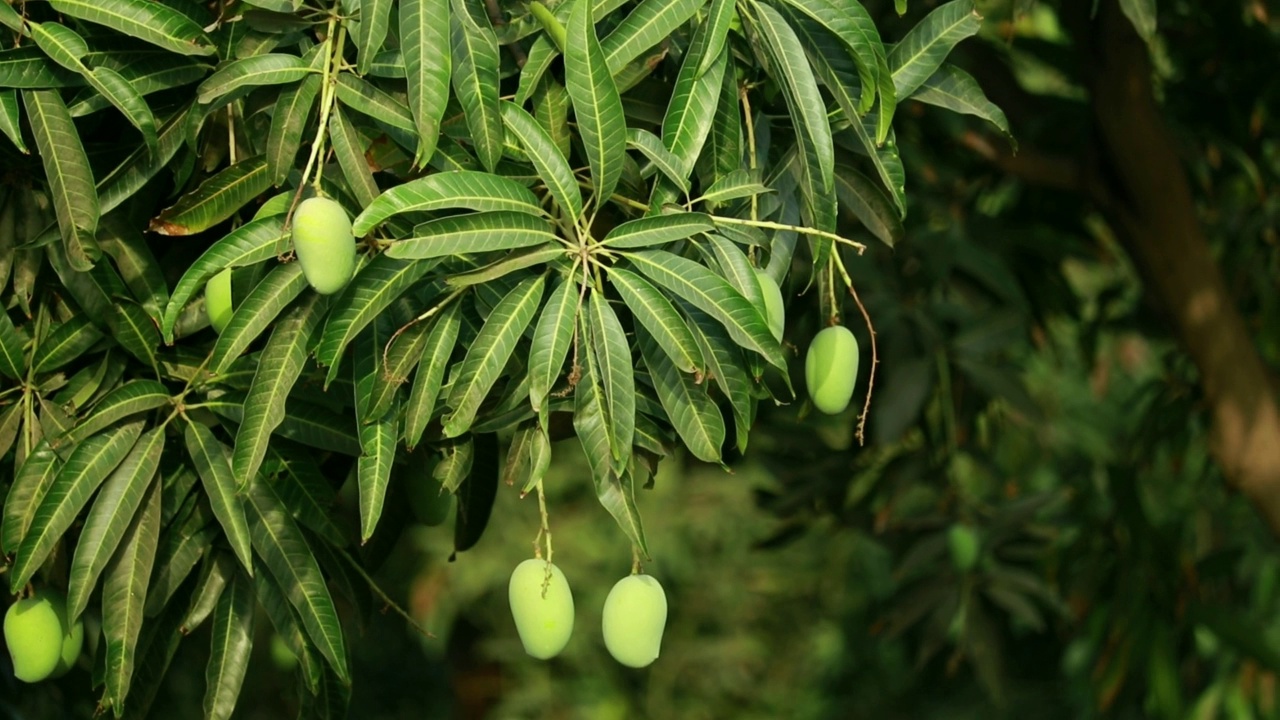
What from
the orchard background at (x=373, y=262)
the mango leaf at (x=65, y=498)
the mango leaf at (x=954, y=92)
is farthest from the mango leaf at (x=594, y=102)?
the mango leaf at (x=65, y=498)

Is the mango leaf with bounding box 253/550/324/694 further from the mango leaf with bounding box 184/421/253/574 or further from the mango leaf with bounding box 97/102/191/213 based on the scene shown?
the mango leaf with bounding box 97/102/191/213

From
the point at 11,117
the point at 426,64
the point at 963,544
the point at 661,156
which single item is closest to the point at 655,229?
the point at 661,156

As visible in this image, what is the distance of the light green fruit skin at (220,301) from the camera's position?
79 centimetres

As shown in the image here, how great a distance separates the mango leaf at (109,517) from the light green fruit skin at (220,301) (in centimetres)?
10

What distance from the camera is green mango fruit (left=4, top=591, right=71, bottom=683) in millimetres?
865

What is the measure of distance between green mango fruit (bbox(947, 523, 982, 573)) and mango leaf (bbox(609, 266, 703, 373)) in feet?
3.54

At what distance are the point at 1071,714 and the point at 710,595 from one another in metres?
0.98

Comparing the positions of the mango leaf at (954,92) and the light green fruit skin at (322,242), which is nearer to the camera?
the light green fruit skin at (322,242)

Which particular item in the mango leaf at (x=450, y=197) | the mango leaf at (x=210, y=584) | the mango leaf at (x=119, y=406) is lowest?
the mango leaf at (x=210, y=584)

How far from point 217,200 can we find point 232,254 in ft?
0.21

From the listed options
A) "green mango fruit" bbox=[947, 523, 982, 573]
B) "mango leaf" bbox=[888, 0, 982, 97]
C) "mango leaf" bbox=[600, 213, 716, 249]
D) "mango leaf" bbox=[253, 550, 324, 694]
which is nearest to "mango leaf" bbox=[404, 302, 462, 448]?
"mango leaf" bbox=[600, 213, 716, 249]

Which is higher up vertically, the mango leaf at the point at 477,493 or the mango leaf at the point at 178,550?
the mango leaf at the point at 178,550

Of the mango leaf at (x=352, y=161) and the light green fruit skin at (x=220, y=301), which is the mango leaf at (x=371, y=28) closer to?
the mango leaf at (x=352, y=161)

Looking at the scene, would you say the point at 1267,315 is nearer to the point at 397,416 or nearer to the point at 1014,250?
the point at 1014,250
